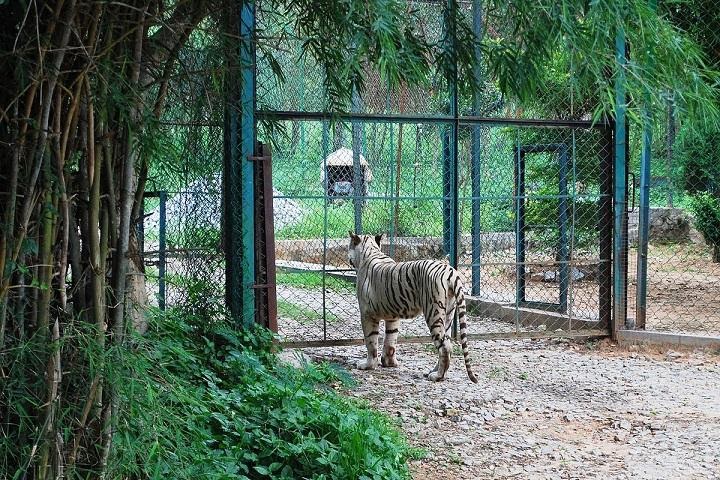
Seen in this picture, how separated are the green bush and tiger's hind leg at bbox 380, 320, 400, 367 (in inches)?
195

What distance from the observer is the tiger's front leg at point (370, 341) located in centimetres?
675

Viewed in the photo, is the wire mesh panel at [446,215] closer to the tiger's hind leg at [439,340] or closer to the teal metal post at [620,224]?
the teal metal post at [620,224]

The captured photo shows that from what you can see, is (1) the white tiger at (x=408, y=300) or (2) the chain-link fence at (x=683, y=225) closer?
(1) the white tiger at (x=408, y=300)

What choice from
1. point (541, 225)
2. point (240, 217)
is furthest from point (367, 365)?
point (541, 225)

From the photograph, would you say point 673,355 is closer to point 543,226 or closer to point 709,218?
point 543,226

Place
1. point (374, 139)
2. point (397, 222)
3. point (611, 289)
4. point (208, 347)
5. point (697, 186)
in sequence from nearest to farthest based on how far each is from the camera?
point (208, 347), point (611, 289), point (374, 139), point (397, 222), point (697, 186)

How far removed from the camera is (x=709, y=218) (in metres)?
10.2

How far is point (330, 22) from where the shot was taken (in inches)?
Answer: 141

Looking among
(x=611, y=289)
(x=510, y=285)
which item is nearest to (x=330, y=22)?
(x=611, y=289)

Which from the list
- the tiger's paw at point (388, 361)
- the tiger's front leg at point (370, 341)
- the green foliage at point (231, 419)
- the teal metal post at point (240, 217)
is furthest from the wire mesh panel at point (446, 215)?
the green foliage at point (231, 419)

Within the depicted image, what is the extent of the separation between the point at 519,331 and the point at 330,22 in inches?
189

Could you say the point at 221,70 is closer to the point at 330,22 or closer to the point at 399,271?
the point at 330,22

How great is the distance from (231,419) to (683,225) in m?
9.39

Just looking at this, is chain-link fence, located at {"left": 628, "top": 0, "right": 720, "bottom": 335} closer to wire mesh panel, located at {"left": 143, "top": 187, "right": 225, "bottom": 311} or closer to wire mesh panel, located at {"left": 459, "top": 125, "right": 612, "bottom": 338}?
wire mesh panel, located at {"left": 459, "top": 125, "right": 612, "bottom": 338}
